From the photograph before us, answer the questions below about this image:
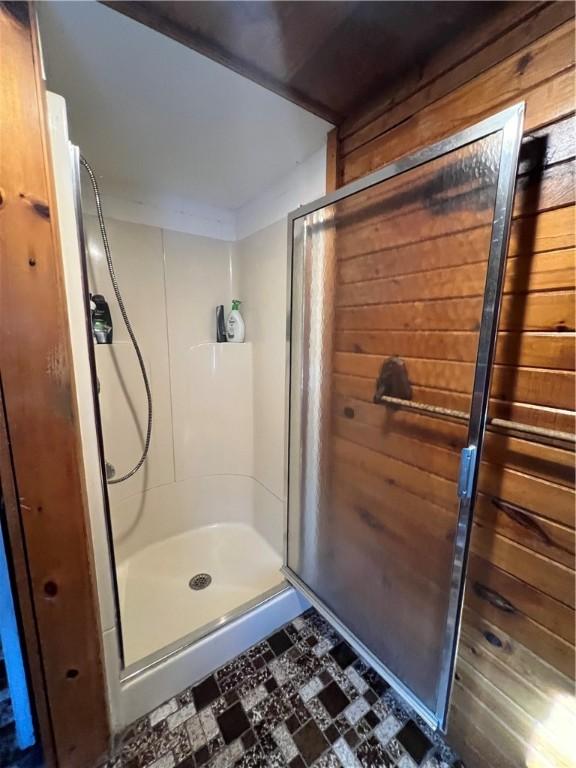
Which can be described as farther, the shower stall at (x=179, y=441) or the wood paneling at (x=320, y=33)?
the shower stall at (x=179, y=441)

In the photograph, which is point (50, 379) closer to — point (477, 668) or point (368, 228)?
point (368, 228)

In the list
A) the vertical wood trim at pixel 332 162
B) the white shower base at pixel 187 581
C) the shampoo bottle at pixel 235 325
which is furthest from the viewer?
the shampoo bottle at pixel 235 325

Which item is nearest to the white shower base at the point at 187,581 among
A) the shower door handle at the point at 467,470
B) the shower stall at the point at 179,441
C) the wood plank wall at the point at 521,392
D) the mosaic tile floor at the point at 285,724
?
the shower stall at the point at 179,441

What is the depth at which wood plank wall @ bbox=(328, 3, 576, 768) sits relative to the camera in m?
0.66

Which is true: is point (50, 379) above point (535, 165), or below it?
below

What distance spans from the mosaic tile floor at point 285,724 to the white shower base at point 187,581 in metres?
0.21

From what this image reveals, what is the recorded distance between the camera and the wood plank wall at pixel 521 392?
66cm

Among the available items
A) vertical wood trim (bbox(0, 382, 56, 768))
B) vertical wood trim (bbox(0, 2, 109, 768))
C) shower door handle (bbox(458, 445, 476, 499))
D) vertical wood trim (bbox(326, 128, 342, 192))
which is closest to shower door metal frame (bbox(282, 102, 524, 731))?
shower door handle (bbox(458, 445, 476, 499))

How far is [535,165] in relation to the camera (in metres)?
0.68

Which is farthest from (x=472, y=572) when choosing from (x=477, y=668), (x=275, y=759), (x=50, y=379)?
(x=50, y=379)

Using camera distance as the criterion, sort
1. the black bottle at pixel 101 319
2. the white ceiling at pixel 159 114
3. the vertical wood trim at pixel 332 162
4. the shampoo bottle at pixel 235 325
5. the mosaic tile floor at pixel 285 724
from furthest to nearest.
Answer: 1. the shampoo bottle at pixel 235 325
2. the black bottle at pixel 101 319
3. the vertical wood trim at pixel 332 162
4. the mosaic tile floor at pixel 285 724
5. the white ceiling at pixel 159 114

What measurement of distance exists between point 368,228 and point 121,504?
1.75m

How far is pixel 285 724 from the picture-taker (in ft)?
3.31

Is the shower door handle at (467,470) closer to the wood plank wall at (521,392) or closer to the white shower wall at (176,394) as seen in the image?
the wood plank wall at (521,392)
